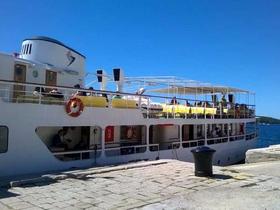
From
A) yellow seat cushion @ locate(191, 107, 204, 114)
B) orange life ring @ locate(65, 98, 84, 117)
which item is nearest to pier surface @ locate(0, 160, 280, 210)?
orange life ring @ locate(65, 98, 84, 117)

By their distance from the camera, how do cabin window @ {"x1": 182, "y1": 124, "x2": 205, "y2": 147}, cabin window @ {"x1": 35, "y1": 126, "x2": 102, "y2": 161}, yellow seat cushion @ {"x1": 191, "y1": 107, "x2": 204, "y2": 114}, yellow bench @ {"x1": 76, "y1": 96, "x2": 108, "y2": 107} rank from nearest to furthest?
cabin window @ {"x1": 35, "y1": 126, "x2": 102, "y2": 161}
yellow bench @ {"x1": 76, "y1": 96, "x2": 108, "y2": 107}
cabin window @ {"x1": 182, "y1": 124, "x2": 205, "y2": 147}
yellow seat cushion @ {"x1": 191, "y1": 107, "x2": 204, "y2": 114}

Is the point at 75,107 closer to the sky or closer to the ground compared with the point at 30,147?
closer to the sky

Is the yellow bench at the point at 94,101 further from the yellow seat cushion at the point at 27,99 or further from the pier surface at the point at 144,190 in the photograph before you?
the pier surface at the point at 144,190

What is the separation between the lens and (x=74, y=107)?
14367mm

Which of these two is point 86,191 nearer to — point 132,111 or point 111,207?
point 111,207

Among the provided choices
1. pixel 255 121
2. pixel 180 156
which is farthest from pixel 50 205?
pixel 255 121

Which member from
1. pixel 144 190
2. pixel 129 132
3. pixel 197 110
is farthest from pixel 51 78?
pixel 197 110

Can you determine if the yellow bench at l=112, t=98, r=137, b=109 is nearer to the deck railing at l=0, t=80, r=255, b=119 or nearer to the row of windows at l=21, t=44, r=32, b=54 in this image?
the deck railing at l=0, t=80, r=255, b=119

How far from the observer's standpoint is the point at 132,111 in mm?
17484

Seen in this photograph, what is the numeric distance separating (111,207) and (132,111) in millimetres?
9341

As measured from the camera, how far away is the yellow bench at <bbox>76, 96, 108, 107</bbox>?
15352 mm

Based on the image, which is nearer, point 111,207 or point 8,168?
point 111,207

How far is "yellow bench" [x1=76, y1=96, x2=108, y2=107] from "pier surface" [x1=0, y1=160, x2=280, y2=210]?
3.37 m

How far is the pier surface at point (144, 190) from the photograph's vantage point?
858 centimetres
